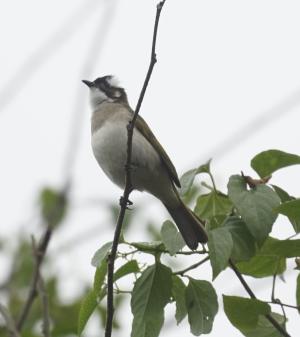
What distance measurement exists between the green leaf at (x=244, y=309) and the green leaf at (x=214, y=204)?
474mm

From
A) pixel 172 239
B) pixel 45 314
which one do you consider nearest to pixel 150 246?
pixel 172 239

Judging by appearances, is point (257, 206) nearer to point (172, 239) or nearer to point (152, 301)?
point (172, 239)

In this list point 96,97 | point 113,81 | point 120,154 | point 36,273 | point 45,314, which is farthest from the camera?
point 113,81

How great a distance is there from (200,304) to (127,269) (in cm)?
35

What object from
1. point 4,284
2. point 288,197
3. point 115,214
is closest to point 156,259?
point 288,197

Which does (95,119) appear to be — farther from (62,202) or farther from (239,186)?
(239,186)

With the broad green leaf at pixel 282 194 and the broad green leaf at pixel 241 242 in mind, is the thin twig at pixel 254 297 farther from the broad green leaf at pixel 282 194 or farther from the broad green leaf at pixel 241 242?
the broad green leaf at pixel 282 194

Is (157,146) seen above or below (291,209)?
above

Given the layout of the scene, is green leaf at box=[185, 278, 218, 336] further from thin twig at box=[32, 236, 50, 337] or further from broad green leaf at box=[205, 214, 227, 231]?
thin twig at box=[32, 236, 50, 337]

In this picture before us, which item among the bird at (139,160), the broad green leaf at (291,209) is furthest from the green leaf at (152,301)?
the bird at (139,160)

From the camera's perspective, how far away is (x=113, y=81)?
20.7 ft

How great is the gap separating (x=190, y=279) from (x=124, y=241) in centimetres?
32

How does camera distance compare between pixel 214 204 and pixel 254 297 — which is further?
pixel 214 204

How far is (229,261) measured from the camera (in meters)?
2.79
